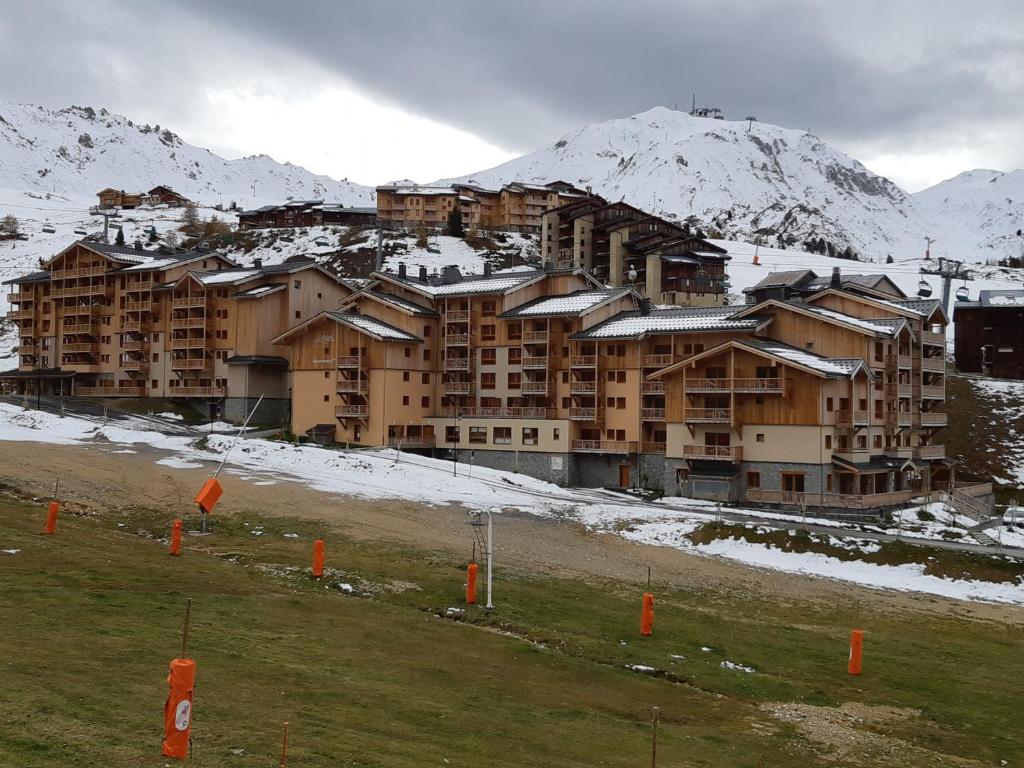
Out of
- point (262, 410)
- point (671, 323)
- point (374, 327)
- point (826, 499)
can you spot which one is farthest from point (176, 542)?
point (262, 410)

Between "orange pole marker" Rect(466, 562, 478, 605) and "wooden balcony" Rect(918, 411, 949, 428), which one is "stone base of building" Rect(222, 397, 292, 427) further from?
"orange pole marker" Rect(466, 562, 478, 605)

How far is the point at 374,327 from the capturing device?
77438 millimetres

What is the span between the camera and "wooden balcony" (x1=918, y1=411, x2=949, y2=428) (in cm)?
7450

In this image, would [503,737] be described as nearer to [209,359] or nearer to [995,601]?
[995,601]

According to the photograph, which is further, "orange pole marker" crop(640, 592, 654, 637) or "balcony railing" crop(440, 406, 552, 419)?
"balcony railing" crop(440, 406, 552, 419)

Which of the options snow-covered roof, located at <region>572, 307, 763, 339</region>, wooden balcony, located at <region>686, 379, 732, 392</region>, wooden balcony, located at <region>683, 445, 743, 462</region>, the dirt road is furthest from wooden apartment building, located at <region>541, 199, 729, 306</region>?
the dirt road

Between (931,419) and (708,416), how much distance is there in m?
23.1

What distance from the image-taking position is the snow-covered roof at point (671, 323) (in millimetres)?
69269

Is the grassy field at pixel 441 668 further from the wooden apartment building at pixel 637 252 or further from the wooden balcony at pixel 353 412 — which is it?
the wooden apartment building at pixel 637 252

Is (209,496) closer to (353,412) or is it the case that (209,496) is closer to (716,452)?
(716,452)

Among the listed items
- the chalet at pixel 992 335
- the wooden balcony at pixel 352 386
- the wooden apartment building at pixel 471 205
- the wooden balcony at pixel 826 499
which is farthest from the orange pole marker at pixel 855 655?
the wooden apartment building at pixel 471 205

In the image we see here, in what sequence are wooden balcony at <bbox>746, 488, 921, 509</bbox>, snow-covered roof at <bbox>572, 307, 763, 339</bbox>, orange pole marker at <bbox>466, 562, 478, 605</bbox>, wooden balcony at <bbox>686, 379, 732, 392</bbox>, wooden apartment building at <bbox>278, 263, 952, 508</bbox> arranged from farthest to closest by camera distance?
snow-covered roof at <bbox>572, 307, 763, 339</bbox> < wooden balcony at <bbox>686, 379, 732, 392</bbox> < wooden apartment building at <bbox>278, 263, 952, 508</bbox> < wooden balcony at <bbox>746, 488, 921, 509</bbox> < orange pole marker at <bbox>466, 562, 478, 605</bbox>

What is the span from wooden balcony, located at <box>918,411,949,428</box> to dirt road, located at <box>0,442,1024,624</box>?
124 feet

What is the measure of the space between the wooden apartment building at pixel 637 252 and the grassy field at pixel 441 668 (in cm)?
10266
